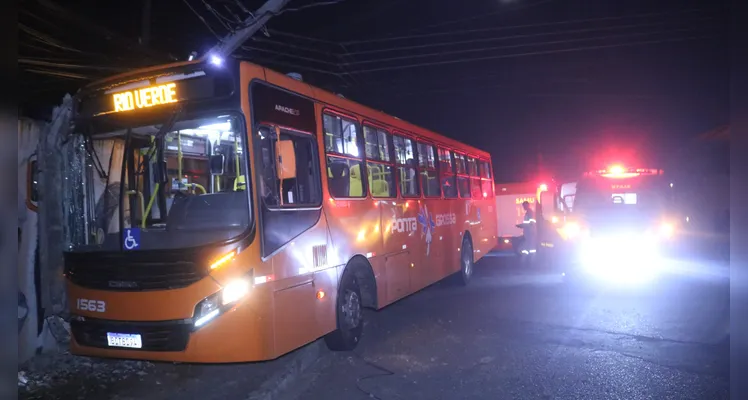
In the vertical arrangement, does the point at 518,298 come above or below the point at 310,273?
below

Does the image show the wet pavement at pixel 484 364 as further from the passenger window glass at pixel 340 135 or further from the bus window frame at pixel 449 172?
the bus window frame at pixel 449 172

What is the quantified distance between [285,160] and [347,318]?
260 centimetres

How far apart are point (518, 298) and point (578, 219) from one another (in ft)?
13.0

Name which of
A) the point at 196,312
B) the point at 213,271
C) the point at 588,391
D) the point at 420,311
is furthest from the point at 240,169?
the point at 420,311

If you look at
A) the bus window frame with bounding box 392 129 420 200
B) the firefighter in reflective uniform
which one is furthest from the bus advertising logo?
the firefighter in reflective uniform

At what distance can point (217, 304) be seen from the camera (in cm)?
507

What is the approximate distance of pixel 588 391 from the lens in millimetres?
5434

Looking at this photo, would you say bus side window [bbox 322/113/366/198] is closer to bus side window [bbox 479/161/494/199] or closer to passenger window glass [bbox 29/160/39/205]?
passenger window glass [bbox 29/160/39/205]

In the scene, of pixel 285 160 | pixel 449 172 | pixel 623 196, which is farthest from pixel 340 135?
pixel 623 196

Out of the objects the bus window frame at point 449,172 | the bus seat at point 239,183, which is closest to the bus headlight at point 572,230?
the bus window frame at point 449,172

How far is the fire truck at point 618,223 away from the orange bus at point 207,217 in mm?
7941

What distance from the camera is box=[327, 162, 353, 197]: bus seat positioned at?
22.5ft

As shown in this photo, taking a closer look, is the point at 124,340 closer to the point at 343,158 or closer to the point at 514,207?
the point at 343,158

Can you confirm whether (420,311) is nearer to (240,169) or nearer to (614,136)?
(240,169)
